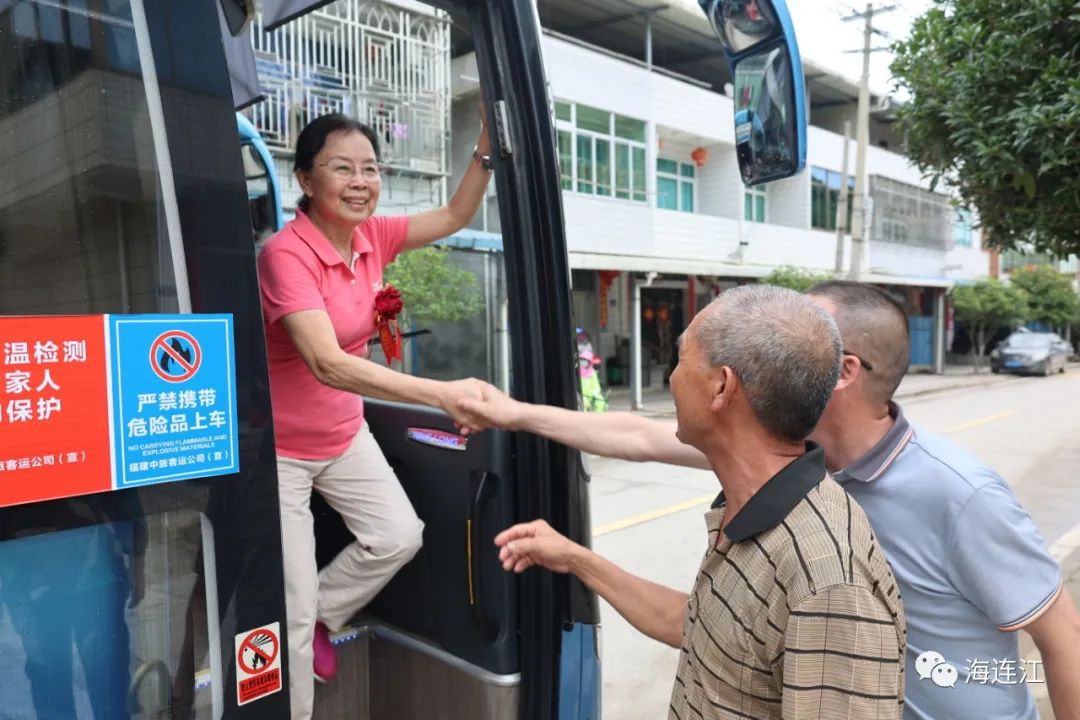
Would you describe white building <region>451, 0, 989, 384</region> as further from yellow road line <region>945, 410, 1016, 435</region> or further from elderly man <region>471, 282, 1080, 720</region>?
elderly man <region>471, 282, 1080, 720</region>

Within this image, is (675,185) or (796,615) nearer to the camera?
(796,615)

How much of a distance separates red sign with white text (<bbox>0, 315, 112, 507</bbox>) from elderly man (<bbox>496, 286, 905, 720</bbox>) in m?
0.85

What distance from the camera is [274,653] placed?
4.75 feet

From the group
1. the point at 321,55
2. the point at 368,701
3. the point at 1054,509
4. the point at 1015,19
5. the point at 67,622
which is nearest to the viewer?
the point at 67,622

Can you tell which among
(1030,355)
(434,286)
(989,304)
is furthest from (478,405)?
(989,304)

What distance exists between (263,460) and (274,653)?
34 cm

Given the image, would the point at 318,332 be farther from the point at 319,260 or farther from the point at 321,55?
the point at 321,55

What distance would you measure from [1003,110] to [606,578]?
12.4 ft

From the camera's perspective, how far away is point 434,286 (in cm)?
902

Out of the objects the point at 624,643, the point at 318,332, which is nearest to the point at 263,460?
the point at 318,332

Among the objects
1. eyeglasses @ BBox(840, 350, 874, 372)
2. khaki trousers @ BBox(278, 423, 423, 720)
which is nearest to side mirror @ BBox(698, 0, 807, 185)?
eyeglasses @ BBox(840, 350, 874, 372)

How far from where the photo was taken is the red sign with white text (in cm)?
112

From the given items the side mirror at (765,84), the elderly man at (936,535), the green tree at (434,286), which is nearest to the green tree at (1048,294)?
the green tree at (434,286)

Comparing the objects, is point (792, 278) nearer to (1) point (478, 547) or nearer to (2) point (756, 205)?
(2) point (756, 205)
